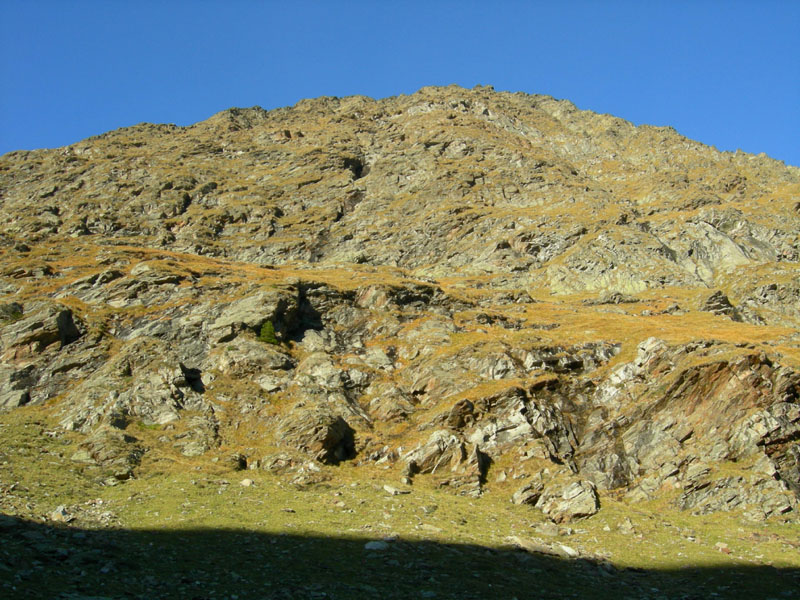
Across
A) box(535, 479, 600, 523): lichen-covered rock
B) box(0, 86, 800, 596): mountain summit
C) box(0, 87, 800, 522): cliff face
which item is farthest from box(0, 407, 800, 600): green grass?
box(0, 87, 800, 522): cliff face

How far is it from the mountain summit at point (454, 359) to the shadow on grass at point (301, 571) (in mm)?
5691

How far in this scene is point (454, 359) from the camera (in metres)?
39.2

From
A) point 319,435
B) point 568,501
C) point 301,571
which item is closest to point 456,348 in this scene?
point 319,435

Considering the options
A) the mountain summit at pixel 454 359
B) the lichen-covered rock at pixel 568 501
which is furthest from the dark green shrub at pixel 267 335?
the lichen-covered rock at pixel 568 501

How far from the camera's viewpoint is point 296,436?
101ft

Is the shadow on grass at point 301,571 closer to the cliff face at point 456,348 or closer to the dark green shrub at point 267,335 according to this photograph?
the cliff face at point 456,348

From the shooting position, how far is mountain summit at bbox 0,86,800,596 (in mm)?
28375

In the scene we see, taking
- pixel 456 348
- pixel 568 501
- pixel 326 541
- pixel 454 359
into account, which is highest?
pixel 456 348

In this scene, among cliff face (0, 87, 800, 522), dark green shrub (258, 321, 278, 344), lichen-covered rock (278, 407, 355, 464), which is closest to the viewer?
cliff face (0, 87, 800, 522)

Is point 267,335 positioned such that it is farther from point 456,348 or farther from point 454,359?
point 456,348

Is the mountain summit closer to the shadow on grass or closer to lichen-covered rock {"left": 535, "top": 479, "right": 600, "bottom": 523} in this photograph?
lichen-covered rock {"left": 535, "top": 479, "right": 600, "bottom": 523}

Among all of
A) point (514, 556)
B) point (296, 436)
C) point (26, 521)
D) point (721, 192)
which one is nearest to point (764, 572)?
point (514, 556)

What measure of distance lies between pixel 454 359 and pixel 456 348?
5.27 feet

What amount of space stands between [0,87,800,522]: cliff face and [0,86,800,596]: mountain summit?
7.8 inches
